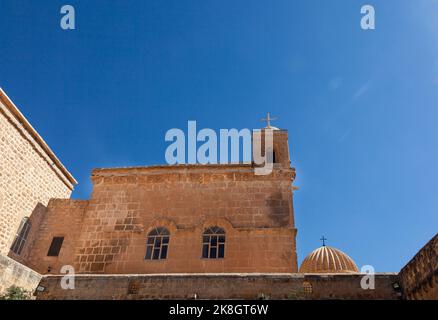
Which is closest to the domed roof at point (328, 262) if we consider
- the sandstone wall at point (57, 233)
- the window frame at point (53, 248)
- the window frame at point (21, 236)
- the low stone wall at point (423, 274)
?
the low stone wall at point (423, 274)

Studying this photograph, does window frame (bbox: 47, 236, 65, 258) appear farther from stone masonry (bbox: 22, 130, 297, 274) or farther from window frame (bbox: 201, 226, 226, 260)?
window frame (bbox: 201, 226, 226, 260)

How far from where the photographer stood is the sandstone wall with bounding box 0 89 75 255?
1237cm

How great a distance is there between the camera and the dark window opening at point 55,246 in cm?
1298

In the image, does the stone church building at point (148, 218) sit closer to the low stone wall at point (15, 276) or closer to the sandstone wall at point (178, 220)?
the sandstone wall at point (178, 220)

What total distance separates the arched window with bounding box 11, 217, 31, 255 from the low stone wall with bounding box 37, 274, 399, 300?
592 cm

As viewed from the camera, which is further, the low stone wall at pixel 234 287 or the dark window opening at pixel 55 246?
the dark window opening at pixel 55 246

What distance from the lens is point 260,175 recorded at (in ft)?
41.7

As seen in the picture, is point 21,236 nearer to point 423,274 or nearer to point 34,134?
point 34,134

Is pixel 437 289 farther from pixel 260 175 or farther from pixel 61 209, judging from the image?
pixel 61 209

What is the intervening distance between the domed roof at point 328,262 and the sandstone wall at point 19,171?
12.7m

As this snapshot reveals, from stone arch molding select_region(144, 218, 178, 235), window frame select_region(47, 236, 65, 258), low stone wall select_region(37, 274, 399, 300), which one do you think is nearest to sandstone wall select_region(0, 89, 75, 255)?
window frame select_region(47, 236, 65, 258)
